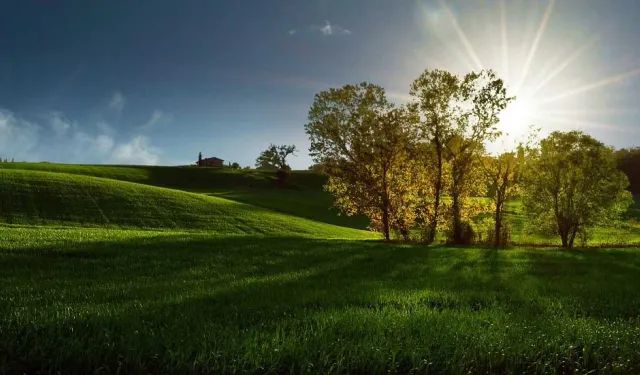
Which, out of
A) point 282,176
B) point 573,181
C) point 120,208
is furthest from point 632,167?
point 120,208

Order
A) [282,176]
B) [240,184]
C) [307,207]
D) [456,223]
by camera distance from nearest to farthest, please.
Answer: [456,223] < [307,207] < [240,184] < [282,176]

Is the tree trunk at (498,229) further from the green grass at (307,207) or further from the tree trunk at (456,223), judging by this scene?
the green grass at (307,207)

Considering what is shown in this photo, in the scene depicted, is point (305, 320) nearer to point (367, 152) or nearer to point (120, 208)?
point (367, 152)

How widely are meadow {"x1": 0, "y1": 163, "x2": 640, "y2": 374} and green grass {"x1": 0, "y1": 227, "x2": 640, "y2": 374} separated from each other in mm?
27

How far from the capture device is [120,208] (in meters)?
46.4

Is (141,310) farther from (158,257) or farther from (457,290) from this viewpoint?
(158,257)

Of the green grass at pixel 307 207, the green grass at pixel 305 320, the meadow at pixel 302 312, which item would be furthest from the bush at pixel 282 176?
the green grass at pixel 305 320

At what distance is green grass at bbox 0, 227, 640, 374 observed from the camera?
5410 millimetres

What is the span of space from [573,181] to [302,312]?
150 ft

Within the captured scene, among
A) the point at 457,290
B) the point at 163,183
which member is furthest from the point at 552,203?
the point at 163,183

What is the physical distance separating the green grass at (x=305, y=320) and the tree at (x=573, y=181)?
113ft

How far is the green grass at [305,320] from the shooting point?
5.41 metres

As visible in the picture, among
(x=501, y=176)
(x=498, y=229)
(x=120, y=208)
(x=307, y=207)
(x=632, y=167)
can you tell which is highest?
(x=632, y=167)

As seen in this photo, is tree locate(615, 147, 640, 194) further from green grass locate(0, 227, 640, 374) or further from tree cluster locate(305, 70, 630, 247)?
green grass locate(0, 227, 640, 374)
